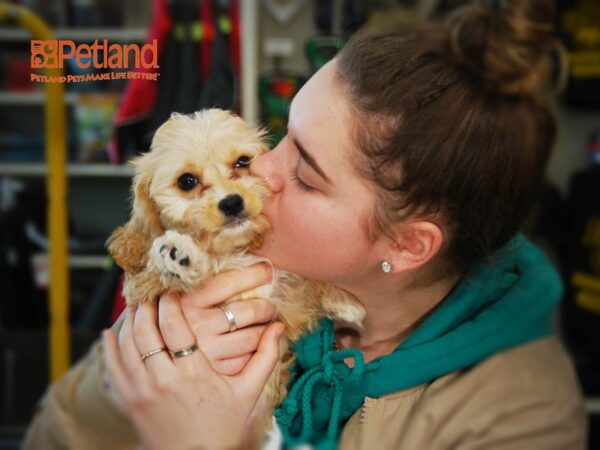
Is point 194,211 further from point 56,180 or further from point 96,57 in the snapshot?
point 56,180

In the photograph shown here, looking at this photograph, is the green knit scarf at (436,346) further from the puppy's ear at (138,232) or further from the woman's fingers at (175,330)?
the puppy's ear at (138,232)

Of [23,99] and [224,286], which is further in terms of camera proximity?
[23,99]

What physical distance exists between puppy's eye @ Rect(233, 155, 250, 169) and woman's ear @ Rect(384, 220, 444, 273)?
8.1 inches

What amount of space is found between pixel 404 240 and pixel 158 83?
0.35m

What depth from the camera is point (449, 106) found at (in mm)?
631

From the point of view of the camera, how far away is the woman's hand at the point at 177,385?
0.52 m

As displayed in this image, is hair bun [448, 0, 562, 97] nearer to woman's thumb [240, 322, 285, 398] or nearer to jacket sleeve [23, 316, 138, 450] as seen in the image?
woman's thumb [240, 322, 285, 398]

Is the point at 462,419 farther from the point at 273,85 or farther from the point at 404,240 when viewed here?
the point at 273,85

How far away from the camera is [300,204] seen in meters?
0.62

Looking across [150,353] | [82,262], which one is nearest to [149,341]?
[150,353]

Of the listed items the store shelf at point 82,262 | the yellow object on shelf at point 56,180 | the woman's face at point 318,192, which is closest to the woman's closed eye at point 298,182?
the woman's face at point 318,192

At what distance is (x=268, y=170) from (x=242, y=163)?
30 millimetres

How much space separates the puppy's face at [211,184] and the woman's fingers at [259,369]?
123 millimetres

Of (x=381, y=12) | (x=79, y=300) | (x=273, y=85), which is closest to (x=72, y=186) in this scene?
(x=273, y=85)
